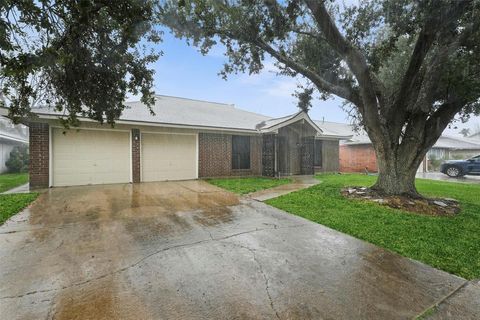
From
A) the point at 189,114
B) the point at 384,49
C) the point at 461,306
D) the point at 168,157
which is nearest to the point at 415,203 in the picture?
the point at 384,49

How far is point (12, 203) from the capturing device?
6.61 meters

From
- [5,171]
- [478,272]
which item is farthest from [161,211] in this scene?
[5,171]

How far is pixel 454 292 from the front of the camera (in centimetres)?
283

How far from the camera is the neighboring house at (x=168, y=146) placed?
961cm

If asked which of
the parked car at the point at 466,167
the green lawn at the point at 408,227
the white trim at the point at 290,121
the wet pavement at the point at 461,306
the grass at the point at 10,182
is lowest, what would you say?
the wet pavement at the point at 461,306

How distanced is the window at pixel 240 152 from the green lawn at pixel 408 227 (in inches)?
231

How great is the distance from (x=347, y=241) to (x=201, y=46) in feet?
22.9

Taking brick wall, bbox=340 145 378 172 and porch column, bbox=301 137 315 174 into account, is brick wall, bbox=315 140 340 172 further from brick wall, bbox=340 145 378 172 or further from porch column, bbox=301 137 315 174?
brick wall, bbox=340 145 378 172

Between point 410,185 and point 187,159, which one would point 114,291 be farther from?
point 187,159

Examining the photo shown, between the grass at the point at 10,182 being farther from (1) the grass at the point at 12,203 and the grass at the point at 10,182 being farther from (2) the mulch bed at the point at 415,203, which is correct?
(2) the mulch bed at the point at 415,203

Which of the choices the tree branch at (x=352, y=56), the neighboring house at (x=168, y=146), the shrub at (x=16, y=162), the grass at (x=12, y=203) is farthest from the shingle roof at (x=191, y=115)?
the shrub at (x=16, y=162)

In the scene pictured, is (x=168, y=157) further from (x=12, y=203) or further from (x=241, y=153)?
(x=12, y=203)

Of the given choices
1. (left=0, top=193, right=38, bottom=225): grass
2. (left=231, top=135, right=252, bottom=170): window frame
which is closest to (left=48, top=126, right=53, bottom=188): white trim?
(left=0, top=193, right=38, bottom=225): grass

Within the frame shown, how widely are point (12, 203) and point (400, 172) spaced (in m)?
11.0
